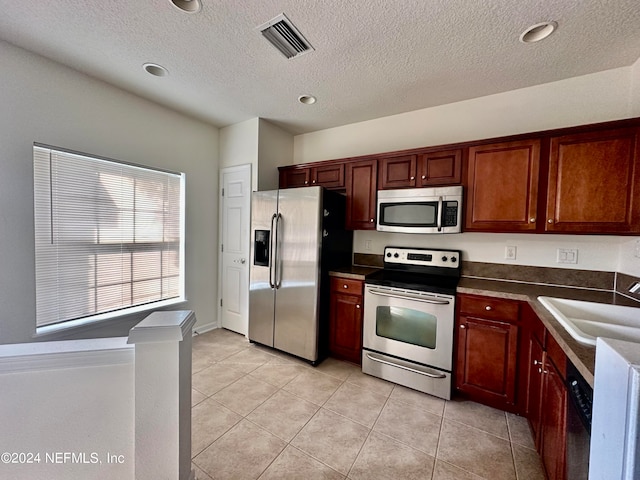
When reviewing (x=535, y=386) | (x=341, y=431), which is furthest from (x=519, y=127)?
(x=341, y=431)

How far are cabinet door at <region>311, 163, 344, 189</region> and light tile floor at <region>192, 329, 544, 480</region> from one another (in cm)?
198

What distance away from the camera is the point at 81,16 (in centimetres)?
159

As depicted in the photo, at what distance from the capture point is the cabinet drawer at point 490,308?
6.10 ft

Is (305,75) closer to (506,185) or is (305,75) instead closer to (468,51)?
(468,51)

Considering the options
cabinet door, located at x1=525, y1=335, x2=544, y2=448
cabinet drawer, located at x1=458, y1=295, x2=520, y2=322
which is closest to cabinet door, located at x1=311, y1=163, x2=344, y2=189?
cabinet drawer, located at x1=458, y1=295, x2=520, y2=322

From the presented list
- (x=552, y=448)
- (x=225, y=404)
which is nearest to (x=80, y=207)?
(x=225, y=404)

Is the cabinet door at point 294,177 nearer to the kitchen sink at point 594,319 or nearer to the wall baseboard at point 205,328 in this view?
the wall baseboard at point 205,328

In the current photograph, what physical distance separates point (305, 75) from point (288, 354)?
275cm

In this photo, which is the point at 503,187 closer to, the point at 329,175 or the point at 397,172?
the point at 397,172

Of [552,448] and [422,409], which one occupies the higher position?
[552,448]

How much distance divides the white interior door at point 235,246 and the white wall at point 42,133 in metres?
0.58

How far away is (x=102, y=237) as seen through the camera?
243cm

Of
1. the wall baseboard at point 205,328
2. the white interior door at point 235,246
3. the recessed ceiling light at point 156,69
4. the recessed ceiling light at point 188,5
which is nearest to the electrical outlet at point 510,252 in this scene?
the white interior door at point 235,246

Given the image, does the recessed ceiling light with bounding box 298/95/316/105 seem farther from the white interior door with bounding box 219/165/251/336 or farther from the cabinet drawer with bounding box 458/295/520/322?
the cabinet drawer with bounding box 458/295/520/322
